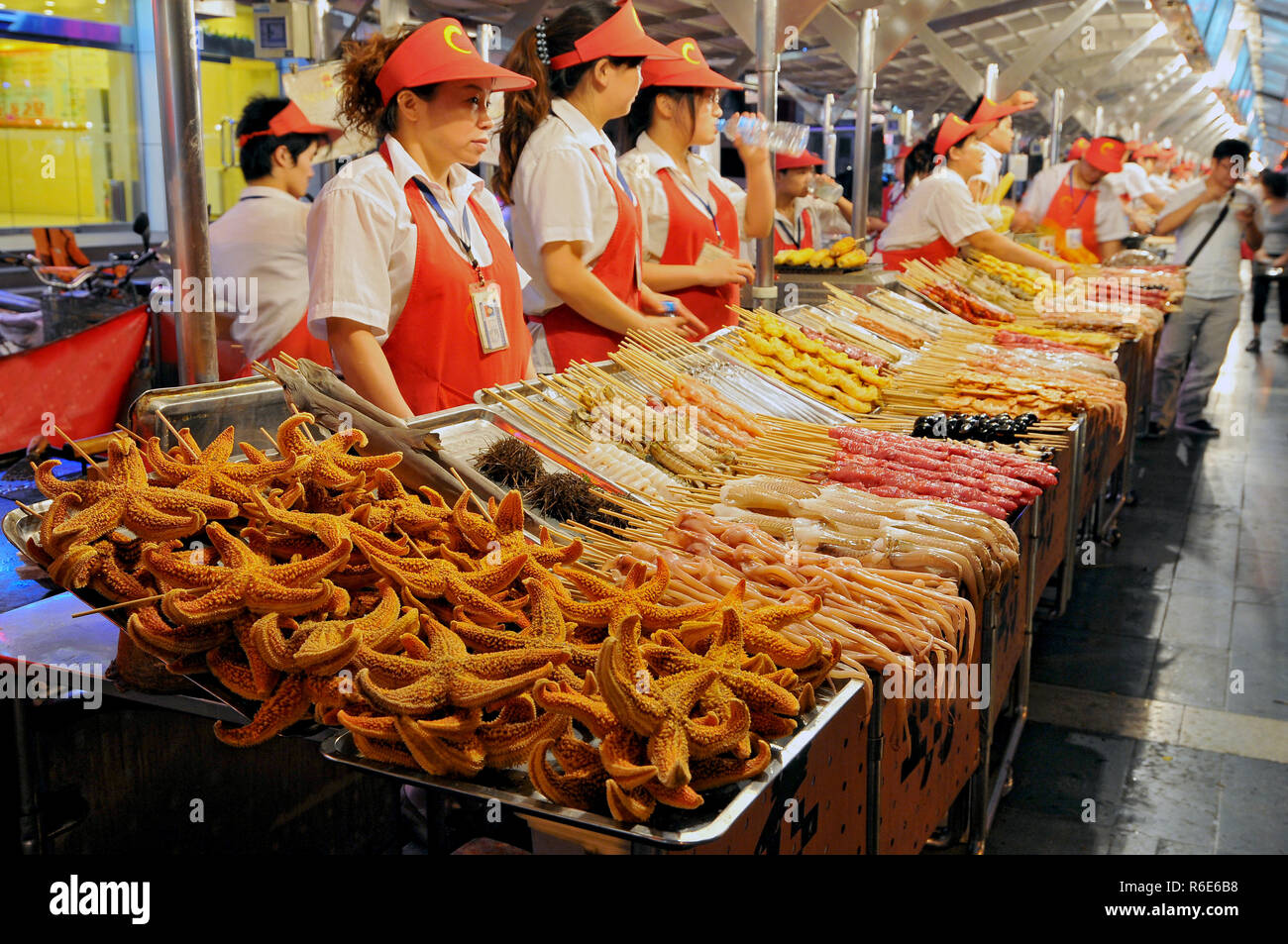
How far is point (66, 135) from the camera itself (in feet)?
36.9

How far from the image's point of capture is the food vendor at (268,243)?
439cm

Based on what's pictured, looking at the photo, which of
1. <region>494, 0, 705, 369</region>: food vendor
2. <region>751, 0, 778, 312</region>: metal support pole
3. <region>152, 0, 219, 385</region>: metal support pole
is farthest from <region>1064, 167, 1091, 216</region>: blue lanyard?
<region>152, 0, 219, 385</region>: metal support pole

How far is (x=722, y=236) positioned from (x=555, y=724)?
3536 mm

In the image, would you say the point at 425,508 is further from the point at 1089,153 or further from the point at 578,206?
the point at 1089,153

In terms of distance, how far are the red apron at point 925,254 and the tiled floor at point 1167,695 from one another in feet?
6.27

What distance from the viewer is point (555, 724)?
1.44 meters

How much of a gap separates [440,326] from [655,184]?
5.02ft

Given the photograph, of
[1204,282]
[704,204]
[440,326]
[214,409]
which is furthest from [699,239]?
[1204,282]

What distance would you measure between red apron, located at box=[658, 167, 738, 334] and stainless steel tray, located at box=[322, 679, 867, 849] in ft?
10.0

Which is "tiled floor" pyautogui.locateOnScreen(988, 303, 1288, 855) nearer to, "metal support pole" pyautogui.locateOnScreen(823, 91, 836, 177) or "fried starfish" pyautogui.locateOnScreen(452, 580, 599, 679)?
"fried starfish" pyautogui.locateOnScreen(452, 580, 599, 679)

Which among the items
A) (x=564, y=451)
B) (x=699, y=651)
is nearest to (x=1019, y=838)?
(x=564, y=451)

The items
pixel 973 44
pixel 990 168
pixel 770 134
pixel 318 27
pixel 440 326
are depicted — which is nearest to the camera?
pixel 440 326

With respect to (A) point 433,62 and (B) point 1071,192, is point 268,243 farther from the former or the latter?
(B) point 1071,192

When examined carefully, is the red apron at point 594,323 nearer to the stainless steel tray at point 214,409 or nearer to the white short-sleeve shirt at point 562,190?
the white short-sleeve shirt at point 562,190
